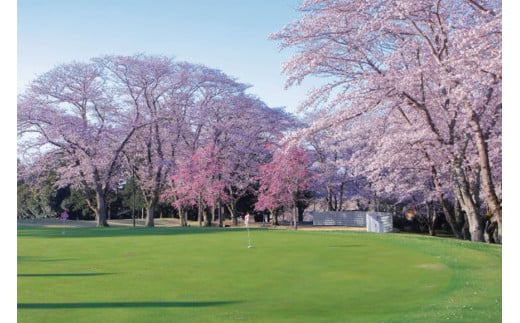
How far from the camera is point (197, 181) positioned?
37.0m

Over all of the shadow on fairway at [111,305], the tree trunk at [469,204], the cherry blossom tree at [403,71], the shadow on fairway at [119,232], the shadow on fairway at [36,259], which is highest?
the cherry blossom tree at [403,71]

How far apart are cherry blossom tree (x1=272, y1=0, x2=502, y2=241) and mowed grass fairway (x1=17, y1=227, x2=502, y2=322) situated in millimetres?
4147

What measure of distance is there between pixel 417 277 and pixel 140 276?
5.35 metres

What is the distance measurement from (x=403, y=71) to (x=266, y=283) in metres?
9.92

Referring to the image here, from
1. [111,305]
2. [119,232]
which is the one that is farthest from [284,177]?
[111,305]

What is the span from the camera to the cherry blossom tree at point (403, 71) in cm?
1516

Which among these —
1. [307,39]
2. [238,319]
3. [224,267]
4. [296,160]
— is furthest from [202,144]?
[238,319]

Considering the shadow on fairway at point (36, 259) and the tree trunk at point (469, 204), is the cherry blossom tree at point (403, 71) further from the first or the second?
the shadow on fairway at point (36, 259)

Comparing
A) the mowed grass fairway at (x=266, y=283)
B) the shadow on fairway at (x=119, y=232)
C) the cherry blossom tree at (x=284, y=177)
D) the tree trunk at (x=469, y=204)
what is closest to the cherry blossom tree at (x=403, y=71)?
the tree trunk at (x=469, y=204)

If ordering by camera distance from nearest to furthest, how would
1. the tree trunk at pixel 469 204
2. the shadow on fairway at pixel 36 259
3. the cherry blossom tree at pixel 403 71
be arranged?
the shadow on fairway at pixel 36 259
the cherry blossom tree at pixel 403 71
the tree trunk at pixel 469 204

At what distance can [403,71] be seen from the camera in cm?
1695

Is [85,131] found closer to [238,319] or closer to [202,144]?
[202,144]

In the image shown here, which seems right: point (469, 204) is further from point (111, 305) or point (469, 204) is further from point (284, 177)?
point (284, 177)

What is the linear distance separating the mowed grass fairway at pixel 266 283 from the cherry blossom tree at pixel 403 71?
163 inches
